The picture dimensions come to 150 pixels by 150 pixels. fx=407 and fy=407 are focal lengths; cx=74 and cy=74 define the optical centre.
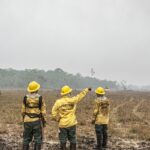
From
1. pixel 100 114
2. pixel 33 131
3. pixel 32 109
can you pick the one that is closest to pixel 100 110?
pixel 100 114

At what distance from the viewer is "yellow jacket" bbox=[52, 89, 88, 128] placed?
11180mm

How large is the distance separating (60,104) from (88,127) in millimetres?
8291

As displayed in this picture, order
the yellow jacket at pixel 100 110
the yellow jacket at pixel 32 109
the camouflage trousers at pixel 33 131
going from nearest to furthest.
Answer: the yellow jacket at pixel 32 109, the camouflage trousers at pixel 33 131, the yellow jacket at pixel 100 110

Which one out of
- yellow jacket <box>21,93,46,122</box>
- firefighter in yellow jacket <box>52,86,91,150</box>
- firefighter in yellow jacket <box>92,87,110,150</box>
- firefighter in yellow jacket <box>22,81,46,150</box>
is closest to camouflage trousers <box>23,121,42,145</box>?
firefighter in yellow jacket <box>22,81,46,150</box>

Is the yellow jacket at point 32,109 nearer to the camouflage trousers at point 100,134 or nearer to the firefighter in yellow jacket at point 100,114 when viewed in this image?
the firefighter in yellow jacket at point 100,114

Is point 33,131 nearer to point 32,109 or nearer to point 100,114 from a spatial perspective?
point 32,109

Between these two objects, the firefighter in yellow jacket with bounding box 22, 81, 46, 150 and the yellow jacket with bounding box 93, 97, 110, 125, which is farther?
the yellow jacket with bounding box 93, 97, 110, 125

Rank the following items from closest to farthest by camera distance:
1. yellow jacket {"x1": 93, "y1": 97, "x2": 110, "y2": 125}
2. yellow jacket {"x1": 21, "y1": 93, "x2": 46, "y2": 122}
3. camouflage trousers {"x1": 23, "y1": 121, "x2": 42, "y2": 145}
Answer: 1. yellow jacket {"x1": 21, "y1": 93, "x2": 46, "y2": 122}
2. camouflage trousers {"x1": 23, "y1": 121, "x2": 42, "y2": 145}
3. yellow jacket {"x1": 93, "y1": 97, "x2": 110, "y2": 125}

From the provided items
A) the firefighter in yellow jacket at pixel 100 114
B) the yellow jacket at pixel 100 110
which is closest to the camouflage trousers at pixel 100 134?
the firefighter in yellow jacket at pixel 100 114

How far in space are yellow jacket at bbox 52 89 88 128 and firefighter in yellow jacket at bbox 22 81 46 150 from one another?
36 centimetres

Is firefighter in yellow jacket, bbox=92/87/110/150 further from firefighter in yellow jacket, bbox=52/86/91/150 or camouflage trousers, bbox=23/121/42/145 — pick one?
camouflage trousers, bbox=23/121/42/145

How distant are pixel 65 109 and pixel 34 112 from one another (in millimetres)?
858

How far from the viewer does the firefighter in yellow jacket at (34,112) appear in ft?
36.7

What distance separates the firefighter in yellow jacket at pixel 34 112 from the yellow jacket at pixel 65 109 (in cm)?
36
